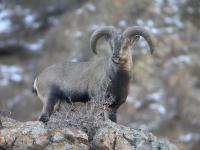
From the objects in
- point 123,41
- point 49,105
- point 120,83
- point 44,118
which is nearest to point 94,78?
point 120,83

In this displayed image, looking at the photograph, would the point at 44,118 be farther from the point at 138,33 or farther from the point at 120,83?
the point at 138,33

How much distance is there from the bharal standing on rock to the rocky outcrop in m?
1.37

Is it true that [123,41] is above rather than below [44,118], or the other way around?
above

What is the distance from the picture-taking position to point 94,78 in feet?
62.2

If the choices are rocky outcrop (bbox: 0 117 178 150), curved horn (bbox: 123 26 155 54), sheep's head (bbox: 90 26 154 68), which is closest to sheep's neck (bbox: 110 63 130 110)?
sheep's head (bbox: 90 26 154 68)

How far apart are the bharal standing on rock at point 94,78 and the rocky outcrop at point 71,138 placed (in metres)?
1.37

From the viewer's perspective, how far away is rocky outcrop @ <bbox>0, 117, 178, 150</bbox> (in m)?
16.1

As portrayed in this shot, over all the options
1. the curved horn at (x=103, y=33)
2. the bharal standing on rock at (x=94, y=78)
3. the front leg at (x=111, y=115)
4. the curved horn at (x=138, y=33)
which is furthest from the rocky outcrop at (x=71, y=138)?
the curved horn at (x=103, y=33)

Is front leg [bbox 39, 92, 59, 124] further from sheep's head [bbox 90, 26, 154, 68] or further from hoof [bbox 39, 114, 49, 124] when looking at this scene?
sheep's head [bbox 90, 26, 154, 68]

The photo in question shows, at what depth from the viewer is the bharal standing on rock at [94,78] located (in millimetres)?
18469

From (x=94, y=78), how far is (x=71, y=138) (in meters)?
2.88

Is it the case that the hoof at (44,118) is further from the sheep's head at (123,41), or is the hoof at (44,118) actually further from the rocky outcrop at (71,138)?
the sheep's head at (123,41)

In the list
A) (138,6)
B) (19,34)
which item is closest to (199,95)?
(138,6)

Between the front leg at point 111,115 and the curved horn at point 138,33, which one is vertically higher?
the curved horn at point 138,33
